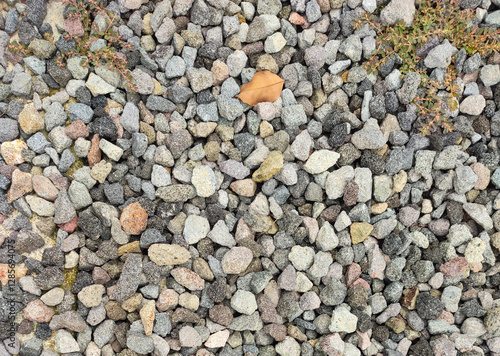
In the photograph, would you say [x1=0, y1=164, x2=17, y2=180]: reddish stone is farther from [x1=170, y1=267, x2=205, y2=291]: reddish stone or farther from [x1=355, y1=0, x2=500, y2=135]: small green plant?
[x1=355, y1=0, x2=500, y2=135]: small green plant

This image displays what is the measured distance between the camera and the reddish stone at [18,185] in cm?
272

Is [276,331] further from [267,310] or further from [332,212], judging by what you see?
[332,212]

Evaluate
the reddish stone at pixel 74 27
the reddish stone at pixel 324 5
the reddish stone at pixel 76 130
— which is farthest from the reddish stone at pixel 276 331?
the reddish stone at pixel 74 27

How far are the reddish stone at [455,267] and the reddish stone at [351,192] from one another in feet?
2.60

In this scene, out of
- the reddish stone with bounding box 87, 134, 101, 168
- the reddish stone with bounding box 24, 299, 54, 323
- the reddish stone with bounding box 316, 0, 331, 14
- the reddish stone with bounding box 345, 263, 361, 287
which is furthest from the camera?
the reddish stone with bounding box 316, 0, 331, 14

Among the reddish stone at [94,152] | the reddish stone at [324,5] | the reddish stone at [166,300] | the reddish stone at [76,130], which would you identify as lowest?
the reddish stone at [166,300]

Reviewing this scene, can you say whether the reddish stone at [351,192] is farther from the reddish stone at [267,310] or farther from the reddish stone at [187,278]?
the reddish stone at [187,278]

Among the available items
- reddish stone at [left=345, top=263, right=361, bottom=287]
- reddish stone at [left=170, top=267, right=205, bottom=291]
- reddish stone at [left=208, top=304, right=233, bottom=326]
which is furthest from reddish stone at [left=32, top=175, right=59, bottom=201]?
reddish stone at [left=345, top=263, right=361, bottom=287]

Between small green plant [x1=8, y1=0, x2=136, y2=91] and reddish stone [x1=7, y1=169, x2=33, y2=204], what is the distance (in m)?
0.76

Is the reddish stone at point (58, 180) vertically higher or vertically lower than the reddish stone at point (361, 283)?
higher

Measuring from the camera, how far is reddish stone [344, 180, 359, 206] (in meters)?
2.84

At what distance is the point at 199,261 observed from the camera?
2.78 m

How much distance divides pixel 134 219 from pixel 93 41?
122 centimetres

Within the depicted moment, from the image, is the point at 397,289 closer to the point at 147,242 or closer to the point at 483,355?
the point at 483,355
